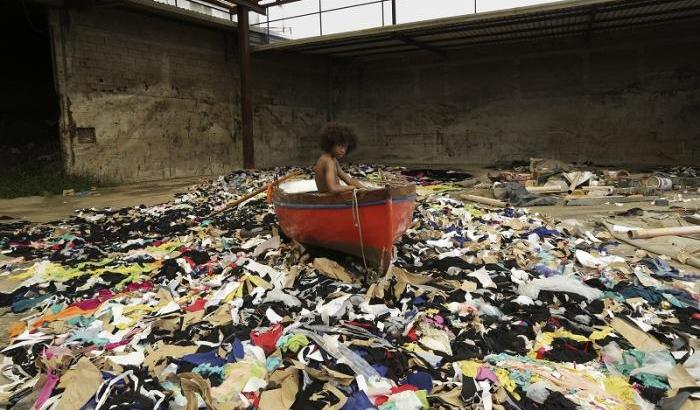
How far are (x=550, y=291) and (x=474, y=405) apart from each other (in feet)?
5.50

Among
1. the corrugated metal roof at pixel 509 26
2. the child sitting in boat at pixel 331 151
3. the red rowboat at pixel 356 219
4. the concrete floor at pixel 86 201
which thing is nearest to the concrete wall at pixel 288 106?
the corrugated metal roof at pixel 509 26

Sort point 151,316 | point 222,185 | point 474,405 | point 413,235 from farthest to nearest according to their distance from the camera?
point 222,185 → point 413,235 → point 151,316 → point 474,405

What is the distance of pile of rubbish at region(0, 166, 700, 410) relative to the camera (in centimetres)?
249

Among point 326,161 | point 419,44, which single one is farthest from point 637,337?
point 419,44

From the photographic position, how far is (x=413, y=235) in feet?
19.5

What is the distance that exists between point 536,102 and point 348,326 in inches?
531

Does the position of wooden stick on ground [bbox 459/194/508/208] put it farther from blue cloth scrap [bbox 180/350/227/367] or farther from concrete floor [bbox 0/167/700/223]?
blue cloth scrap [bbox 180/350/227/367]

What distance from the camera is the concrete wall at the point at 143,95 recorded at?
10.8 m

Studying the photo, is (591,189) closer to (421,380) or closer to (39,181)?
(421,380)

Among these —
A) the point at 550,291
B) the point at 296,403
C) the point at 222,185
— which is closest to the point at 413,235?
the point at 550,291

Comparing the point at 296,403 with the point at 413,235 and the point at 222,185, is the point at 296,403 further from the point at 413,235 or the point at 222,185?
the point at 222,185

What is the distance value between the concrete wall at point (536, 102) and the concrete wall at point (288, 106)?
89 centimetres

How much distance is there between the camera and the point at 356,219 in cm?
414

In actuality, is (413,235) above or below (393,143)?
below
